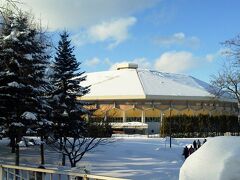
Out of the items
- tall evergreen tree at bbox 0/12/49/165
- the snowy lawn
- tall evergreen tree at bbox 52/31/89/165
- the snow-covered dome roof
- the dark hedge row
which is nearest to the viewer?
tall evergreen tree at bbox 0/12/49/165

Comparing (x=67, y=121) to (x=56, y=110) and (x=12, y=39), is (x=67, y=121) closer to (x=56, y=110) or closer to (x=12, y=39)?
(x=56, y=110)

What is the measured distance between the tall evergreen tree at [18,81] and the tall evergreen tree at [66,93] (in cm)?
449

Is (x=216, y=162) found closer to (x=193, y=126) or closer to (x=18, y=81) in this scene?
(x=18, y=81)

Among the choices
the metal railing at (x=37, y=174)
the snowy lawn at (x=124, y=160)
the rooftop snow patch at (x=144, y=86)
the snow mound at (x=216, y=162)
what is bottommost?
the snowy lawn at (x=124, y=160)

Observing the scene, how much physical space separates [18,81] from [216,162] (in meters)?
27.2

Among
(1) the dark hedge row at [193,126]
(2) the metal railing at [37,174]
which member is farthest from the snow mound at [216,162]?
(1) the dark hedge row at [193,126]

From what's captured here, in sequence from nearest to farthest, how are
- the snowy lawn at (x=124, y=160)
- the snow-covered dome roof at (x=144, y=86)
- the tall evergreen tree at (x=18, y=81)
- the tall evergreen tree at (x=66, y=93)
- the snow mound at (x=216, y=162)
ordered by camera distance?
the snow mound at (x=216, y=162) → the tall evergreen tree at (x=18, y=81) → the snowy lawn at (x=124, y=160) → the tall evergreen tree at (x=66, y=93) → the snow-covered dome roof at (x=144, y=86)

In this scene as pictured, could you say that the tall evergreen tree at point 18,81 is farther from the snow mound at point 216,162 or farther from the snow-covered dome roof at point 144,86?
the snow-covered dome roof at point 144,86

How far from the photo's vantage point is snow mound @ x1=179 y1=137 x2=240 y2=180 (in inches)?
146

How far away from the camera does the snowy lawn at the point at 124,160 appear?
32.0 metres

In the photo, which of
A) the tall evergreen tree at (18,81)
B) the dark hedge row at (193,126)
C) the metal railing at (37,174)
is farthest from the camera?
the dark hedge row at (193,126)

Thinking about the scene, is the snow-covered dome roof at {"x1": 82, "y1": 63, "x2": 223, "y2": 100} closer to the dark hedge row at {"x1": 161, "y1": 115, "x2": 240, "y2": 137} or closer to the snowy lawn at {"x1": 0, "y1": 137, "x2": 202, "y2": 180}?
the dark hedge row at {"x1": 161, "y1": 115, "x2": 240, "y2": 137}

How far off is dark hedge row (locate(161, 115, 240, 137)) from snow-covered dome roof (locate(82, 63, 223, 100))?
35.0 ft

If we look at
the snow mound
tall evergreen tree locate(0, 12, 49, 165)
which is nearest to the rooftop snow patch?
tall evergreen tree locate(0, 12, 49, 165)
